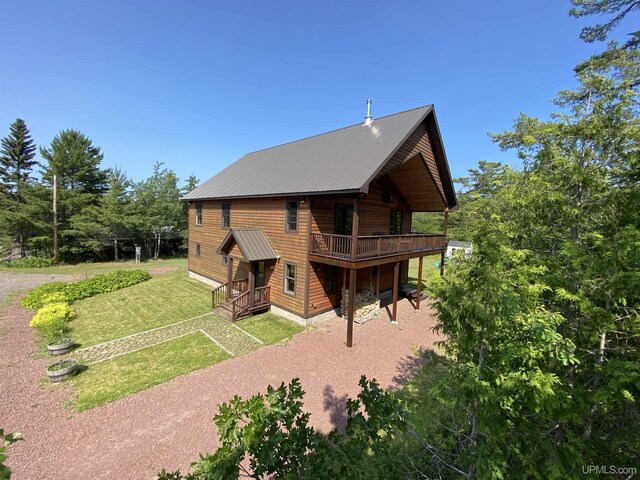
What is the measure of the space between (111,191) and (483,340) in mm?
34503

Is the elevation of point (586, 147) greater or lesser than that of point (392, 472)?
greater

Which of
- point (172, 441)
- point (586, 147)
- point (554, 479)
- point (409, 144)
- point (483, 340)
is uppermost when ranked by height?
point (409, 144)

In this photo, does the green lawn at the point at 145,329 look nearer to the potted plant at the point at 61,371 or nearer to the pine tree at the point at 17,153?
the potted plant at the point at 61,371

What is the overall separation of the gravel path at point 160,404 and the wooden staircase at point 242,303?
3.09 meters

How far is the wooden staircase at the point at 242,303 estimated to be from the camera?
38.7 ft

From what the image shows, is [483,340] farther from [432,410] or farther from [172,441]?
[172,441]

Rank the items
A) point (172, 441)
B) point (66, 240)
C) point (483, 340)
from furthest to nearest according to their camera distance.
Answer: point (66, 240) → point (172, 441) → point (483, 340)

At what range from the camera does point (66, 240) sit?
85.5 feet

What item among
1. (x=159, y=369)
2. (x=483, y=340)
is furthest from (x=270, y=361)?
(x=483, y=340)

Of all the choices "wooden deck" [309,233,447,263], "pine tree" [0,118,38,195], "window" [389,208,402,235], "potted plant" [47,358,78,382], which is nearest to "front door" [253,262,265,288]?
"wooden deck" [309,233,447,263]

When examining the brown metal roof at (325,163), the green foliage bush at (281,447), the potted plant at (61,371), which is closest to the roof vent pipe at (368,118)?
the brown metal roof at (325,163)

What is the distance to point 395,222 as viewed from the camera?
16.2 meters

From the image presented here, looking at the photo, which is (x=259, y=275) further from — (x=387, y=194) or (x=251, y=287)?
(x=387, y=194)

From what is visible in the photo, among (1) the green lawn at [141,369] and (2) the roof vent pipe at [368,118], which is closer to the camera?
(1) the green lawn at [141,369]
